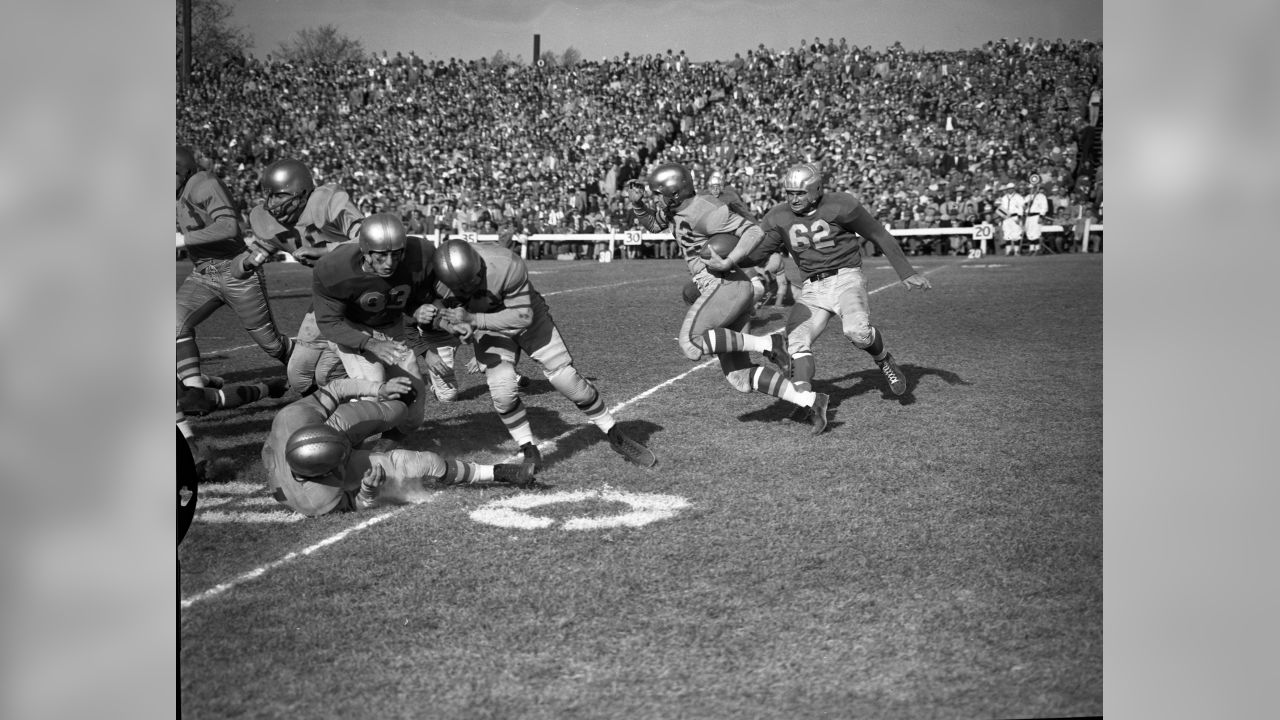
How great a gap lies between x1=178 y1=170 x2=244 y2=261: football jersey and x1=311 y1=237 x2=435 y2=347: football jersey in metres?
1.79

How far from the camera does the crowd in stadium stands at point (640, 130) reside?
20.0 m

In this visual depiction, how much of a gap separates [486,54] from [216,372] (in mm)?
18066

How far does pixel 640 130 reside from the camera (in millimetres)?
24047

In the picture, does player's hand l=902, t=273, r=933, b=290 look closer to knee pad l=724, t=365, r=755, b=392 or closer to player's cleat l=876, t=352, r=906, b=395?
player's cleat l=876, t=352, r=906, b=395

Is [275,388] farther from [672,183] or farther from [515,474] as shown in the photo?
[672,183]

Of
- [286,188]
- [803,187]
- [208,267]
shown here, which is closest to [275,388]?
[208,267]

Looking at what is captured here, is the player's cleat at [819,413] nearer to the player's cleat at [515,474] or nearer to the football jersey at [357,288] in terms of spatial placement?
the player's cleat at [515,474]

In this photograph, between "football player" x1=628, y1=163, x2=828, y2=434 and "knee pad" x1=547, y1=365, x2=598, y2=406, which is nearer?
"knee pad" x1=547, y1=365, x2=598, y2=406

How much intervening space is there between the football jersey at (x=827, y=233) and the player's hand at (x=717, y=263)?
1.67 ft

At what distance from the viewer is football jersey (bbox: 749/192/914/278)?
6798 mm

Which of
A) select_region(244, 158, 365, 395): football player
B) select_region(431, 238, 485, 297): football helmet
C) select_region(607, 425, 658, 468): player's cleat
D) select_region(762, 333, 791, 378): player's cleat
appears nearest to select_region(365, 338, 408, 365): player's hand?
select_region(431, 238, 485, 297): football helmet

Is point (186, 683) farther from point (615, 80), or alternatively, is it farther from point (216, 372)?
point (615, 80)

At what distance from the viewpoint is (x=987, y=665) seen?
3461 millimetres

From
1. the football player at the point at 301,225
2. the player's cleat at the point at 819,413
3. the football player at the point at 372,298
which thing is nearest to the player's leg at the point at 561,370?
the football player at the point at 372,298
